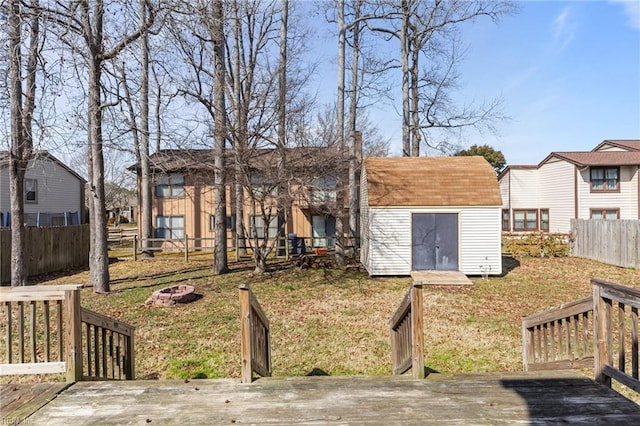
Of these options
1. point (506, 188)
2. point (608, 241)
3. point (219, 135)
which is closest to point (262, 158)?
point (219, 135)

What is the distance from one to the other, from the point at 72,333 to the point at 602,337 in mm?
5102

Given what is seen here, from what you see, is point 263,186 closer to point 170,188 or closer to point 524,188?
point 170,188

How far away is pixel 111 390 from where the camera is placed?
3545 millimetres

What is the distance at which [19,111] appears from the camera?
9688mm

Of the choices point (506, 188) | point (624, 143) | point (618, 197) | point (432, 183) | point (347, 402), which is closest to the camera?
point (347, 402)

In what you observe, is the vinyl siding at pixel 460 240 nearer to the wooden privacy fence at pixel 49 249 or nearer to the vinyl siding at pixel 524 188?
the wooden privacy fence at pixel 49 249

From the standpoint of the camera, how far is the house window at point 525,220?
2388cm

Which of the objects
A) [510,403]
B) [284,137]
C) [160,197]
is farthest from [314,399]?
[160,197]

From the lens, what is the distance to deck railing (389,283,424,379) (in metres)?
3.62

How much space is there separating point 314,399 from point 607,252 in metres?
16.4

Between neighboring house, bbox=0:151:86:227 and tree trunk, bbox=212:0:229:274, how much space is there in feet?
40.9

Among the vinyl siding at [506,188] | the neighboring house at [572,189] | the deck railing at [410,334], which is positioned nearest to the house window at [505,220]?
the neighboring house at [572,189]

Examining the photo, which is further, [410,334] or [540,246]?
[540,246]

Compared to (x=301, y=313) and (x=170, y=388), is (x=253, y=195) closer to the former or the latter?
(x=301, y=313)
